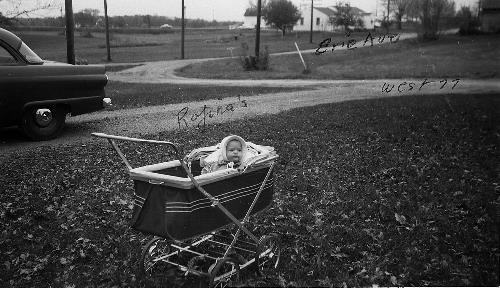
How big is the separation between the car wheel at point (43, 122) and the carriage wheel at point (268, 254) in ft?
22.1

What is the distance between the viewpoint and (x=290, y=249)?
4.53 meters

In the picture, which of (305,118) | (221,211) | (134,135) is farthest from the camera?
(305,118)

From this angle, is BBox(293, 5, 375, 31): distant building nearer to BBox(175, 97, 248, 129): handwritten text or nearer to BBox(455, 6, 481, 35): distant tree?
BBox(455, 6, 481, 35): distant tree

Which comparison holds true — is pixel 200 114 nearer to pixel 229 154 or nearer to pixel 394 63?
pixel 229 154

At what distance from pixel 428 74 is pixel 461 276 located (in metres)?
19.8

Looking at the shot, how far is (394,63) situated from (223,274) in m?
25.8

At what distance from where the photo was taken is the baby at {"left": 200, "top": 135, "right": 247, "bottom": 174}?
4055 mm

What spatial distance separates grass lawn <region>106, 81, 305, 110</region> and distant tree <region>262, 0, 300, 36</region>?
4269 cm

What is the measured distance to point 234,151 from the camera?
407 cm

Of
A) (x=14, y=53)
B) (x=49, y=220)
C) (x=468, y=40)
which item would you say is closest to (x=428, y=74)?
(x=468, y=40)

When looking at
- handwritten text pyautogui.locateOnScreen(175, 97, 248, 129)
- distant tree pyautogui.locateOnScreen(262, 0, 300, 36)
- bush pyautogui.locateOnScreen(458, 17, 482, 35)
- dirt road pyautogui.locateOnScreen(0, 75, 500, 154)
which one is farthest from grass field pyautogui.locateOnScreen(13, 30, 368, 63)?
bush pyautogui.locateOnScreen(458, 17, 482, 35)

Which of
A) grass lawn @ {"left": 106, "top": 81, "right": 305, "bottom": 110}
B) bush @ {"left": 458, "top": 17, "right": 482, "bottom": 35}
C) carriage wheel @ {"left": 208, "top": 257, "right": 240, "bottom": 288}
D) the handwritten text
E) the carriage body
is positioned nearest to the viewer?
the carriage body

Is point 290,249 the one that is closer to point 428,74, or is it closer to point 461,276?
point 461,276

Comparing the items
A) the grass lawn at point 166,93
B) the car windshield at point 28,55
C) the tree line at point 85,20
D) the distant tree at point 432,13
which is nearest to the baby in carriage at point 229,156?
the car windshield at point 28,55
